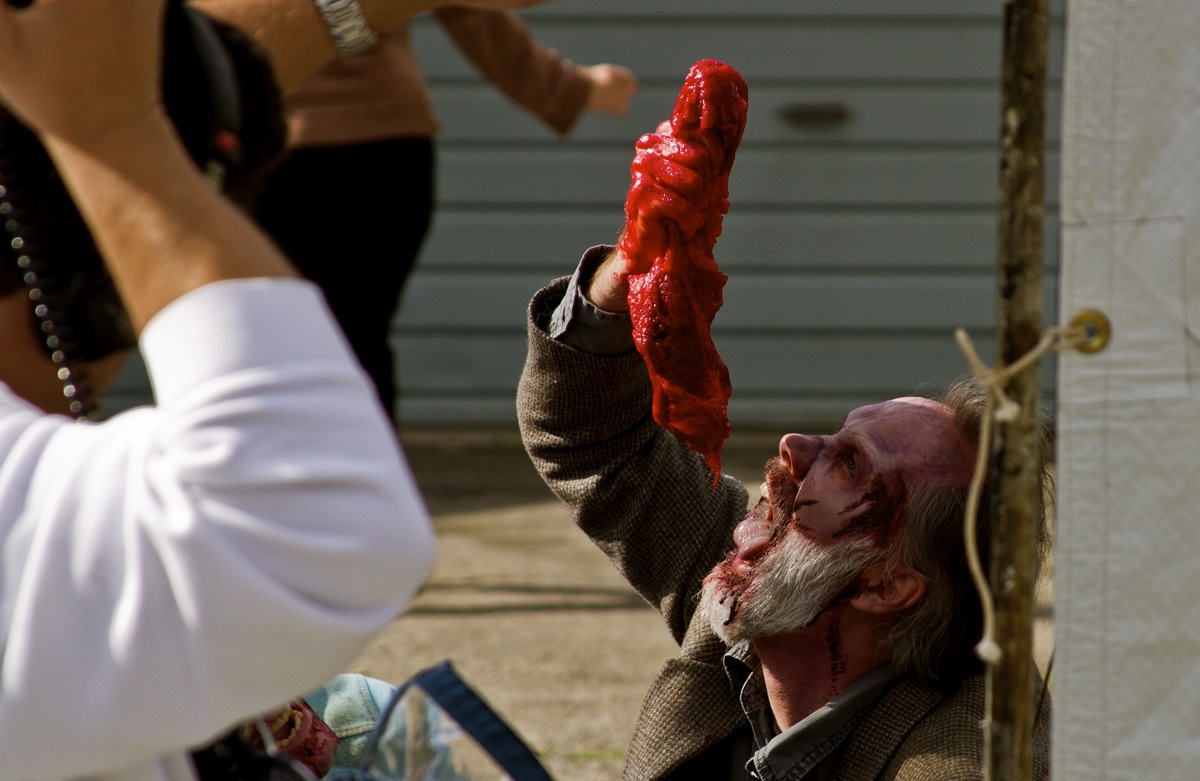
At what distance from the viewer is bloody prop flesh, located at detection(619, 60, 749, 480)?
1.66 meters

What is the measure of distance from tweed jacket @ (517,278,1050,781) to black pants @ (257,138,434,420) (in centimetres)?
175

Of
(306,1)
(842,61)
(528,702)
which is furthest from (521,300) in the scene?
(306,1)

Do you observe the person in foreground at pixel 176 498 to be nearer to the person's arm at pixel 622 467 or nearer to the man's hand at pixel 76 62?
the man's hand at pixel 76 62

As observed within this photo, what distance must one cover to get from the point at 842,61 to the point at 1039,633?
2956mm

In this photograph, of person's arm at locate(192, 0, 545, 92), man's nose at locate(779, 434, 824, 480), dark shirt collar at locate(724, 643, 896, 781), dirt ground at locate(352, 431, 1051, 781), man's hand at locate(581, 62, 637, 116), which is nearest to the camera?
person's arm at locate(192, 0, 545, 92)

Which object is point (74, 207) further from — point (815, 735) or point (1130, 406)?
point (815, 735)

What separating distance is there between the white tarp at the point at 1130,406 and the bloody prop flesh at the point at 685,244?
1.78ft

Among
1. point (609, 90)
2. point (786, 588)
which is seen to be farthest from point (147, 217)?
point (609, 90)

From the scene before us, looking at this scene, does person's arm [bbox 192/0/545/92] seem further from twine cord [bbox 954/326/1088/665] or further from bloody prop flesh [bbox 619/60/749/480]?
twine cord [bbox 954/326/1088/665]

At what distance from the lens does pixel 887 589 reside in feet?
6.04

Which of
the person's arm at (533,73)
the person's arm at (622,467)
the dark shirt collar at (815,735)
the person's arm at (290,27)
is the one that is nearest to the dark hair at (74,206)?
the person's arm at (290,27)

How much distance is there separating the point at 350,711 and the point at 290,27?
0.78 meters

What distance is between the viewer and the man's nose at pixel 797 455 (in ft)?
6.14

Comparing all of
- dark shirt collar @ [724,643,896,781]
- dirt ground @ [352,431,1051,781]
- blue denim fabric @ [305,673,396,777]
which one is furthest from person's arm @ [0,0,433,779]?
dirt ground @ [352,431,1051,781]
